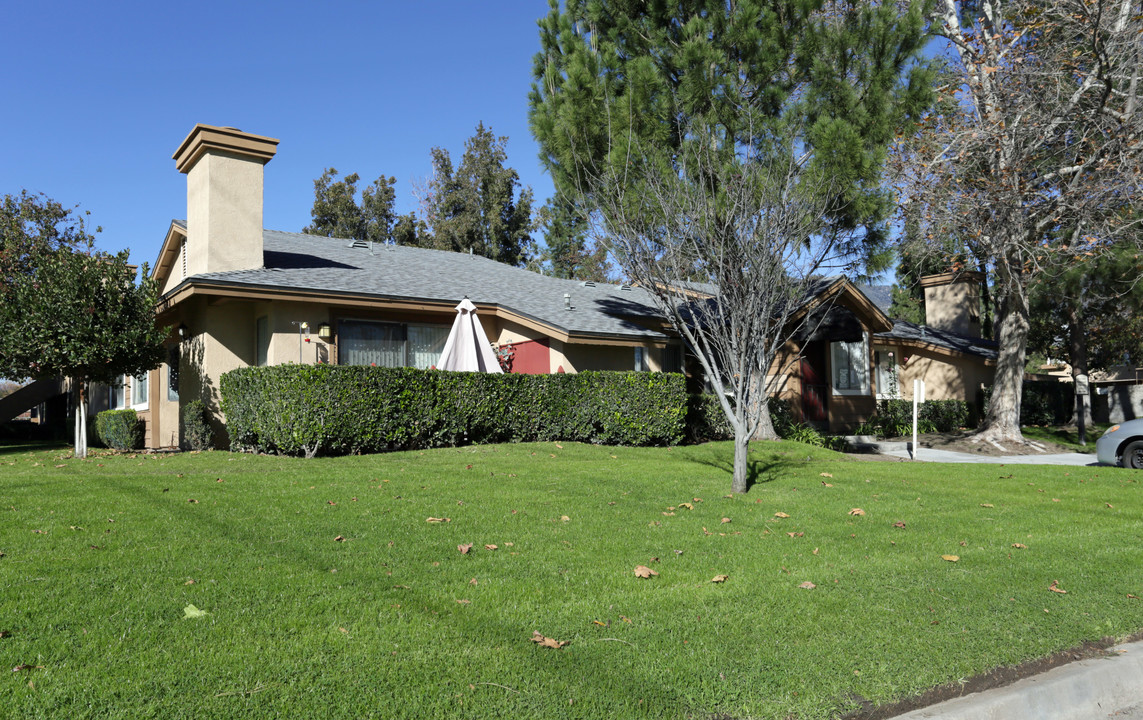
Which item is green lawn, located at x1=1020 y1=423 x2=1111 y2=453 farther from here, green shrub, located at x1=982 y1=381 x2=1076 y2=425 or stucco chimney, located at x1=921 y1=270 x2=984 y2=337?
stucco chimney, located at x1=921 y1=270 x2=984 y2=337

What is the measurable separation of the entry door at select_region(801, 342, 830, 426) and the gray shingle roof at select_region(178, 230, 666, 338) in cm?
499

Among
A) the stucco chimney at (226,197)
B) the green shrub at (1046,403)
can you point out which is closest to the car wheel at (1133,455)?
the green shrub at (1046,403)

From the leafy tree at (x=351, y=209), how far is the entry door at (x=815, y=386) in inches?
979

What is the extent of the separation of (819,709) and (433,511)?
14.7ft

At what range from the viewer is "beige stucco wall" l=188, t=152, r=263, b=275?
15.0 m

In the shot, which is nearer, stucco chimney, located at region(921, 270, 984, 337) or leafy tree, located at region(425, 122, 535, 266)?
stucco chimney, located at region(921, 270, 984, 337)

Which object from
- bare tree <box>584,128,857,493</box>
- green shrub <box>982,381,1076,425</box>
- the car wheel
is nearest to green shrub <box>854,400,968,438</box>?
green shrub <box>982,381,1076,425</box>

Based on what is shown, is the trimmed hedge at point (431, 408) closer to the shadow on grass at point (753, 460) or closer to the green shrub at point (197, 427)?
the green shrub at point (197, 427)

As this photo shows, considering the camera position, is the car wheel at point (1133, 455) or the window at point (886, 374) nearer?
the car wheel at point (1133, 455)

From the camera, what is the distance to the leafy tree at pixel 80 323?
12.3m

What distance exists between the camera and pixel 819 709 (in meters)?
3.56

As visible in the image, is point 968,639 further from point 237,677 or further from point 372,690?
point 237,677

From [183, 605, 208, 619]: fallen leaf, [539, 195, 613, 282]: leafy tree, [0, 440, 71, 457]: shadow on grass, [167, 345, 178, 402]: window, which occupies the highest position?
[539, 195, 613, 282]: leafy tree

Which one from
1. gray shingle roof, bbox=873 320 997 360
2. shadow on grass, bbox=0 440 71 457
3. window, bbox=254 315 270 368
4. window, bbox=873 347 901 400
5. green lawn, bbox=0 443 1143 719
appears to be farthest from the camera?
gray shingle roof, bbox=873 320 997 360
